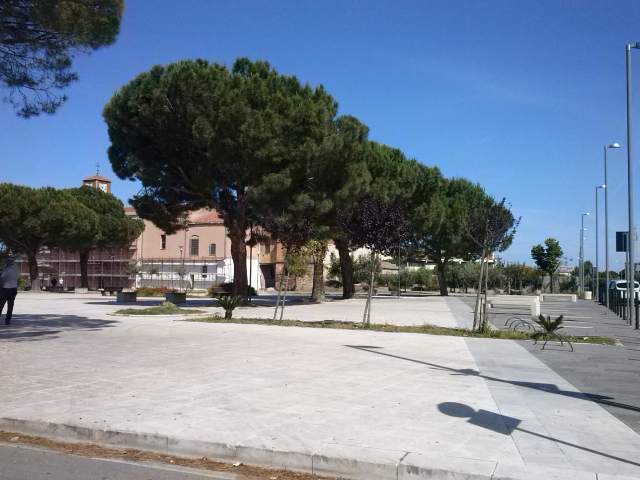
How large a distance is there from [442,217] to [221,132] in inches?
939

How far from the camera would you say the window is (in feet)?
237

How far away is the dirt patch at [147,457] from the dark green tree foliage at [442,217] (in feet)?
123

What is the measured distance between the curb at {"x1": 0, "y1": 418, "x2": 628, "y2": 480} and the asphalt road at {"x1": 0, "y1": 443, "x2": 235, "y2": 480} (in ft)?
1.24

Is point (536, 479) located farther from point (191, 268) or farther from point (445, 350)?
point (191, 268)

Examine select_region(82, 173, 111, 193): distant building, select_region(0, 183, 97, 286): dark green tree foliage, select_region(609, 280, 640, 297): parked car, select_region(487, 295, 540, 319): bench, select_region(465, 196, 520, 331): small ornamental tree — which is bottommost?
select_region(487, 295, 540, 319): bench

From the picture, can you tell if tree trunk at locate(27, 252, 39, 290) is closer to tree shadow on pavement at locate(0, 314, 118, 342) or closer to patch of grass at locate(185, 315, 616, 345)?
tree shadow on pavement at locate(0, 314, 118, 342)

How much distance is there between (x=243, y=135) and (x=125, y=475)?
21.5 meters

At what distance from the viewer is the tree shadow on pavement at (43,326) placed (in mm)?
14673

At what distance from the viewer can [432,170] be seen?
45.5 meters

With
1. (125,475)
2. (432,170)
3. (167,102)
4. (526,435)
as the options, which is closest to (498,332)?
(526,435)

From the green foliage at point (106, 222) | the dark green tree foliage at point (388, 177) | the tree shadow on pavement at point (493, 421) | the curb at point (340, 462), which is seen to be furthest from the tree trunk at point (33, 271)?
the tree shadow on pavement at point (493, 421)

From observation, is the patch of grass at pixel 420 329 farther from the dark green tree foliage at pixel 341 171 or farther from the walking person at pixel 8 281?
the dark green tree foliage at pixel 341 171

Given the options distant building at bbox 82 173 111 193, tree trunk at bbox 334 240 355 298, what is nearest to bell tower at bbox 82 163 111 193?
distant building at bbox 82 173 111 193

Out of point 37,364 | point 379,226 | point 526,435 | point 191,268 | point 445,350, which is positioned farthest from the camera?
point 191,268
